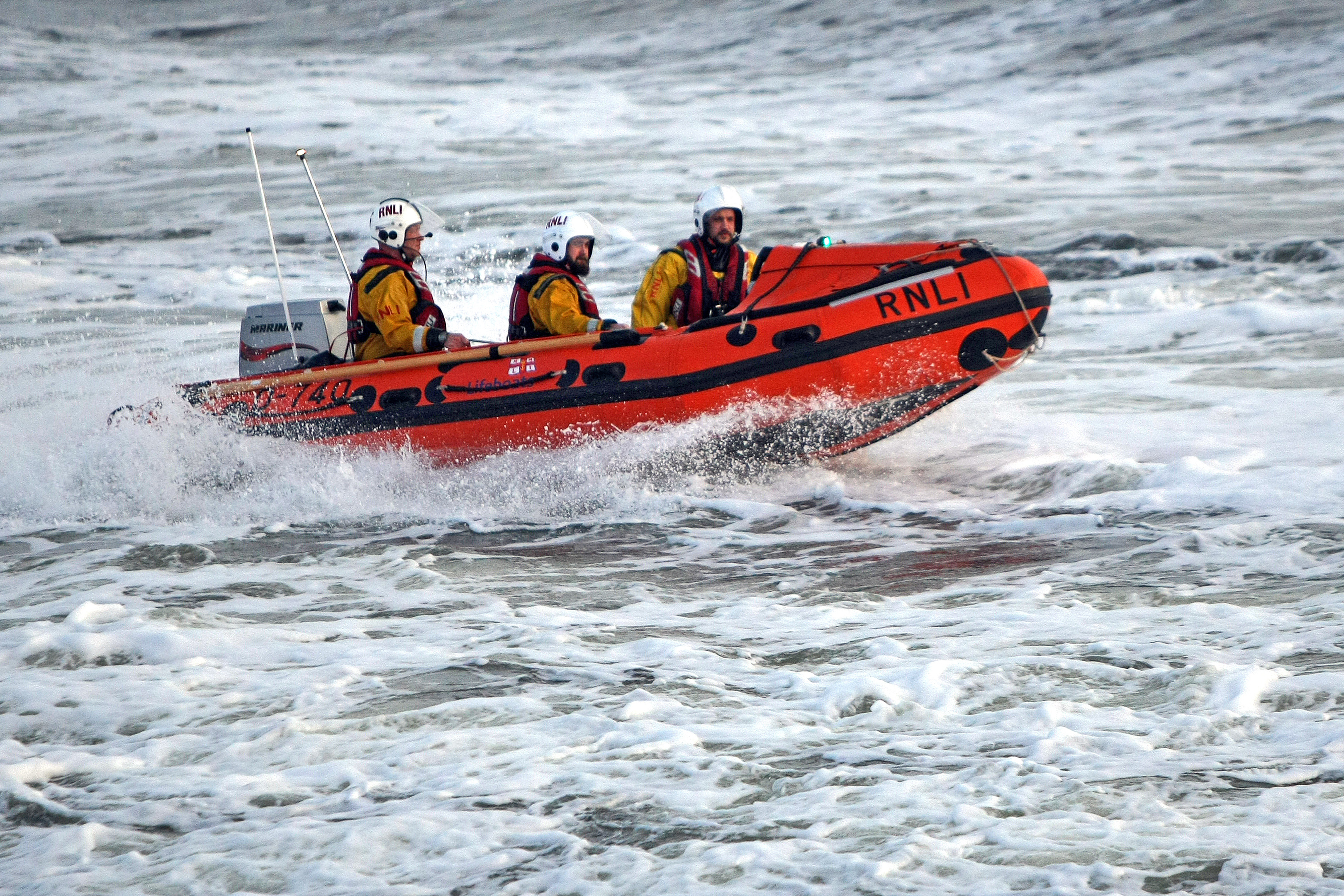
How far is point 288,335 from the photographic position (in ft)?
21.0

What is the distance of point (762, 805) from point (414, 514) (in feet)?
9.96

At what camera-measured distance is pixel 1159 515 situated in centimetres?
463

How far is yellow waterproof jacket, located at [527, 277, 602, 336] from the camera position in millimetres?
5871

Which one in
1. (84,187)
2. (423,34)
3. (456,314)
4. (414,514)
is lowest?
(414,514)

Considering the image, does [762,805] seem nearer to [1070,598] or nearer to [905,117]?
[1070,598]

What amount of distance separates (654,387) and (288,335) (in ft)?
6.86

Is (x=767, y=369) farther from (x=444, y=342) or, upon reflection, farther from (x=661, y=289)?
(x=444, y=342)

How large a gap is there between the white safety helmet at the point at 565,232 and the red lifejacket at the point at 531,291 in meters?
0.05

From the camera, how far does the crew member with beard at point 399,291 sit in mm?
5863

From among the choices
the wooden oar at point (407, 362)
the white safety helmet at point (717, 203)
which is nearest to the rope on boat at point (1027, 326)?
the white safety helmet at point (717, 203)

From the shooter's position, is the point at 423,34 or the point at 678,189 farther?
the point at 423,34

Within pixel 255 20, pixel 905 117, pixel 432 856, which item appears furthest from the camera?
pixel 255 20

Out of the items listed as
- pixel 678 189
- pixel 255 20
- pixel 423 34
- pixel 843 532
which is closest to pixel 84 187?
pixel 678 189

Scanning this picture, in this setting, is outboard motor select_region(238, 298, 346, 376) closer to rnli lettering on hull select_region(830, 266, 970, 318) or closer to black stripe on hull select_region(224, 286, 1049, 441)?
black stripe on hull select_region(224, 286, 1049, 441)
